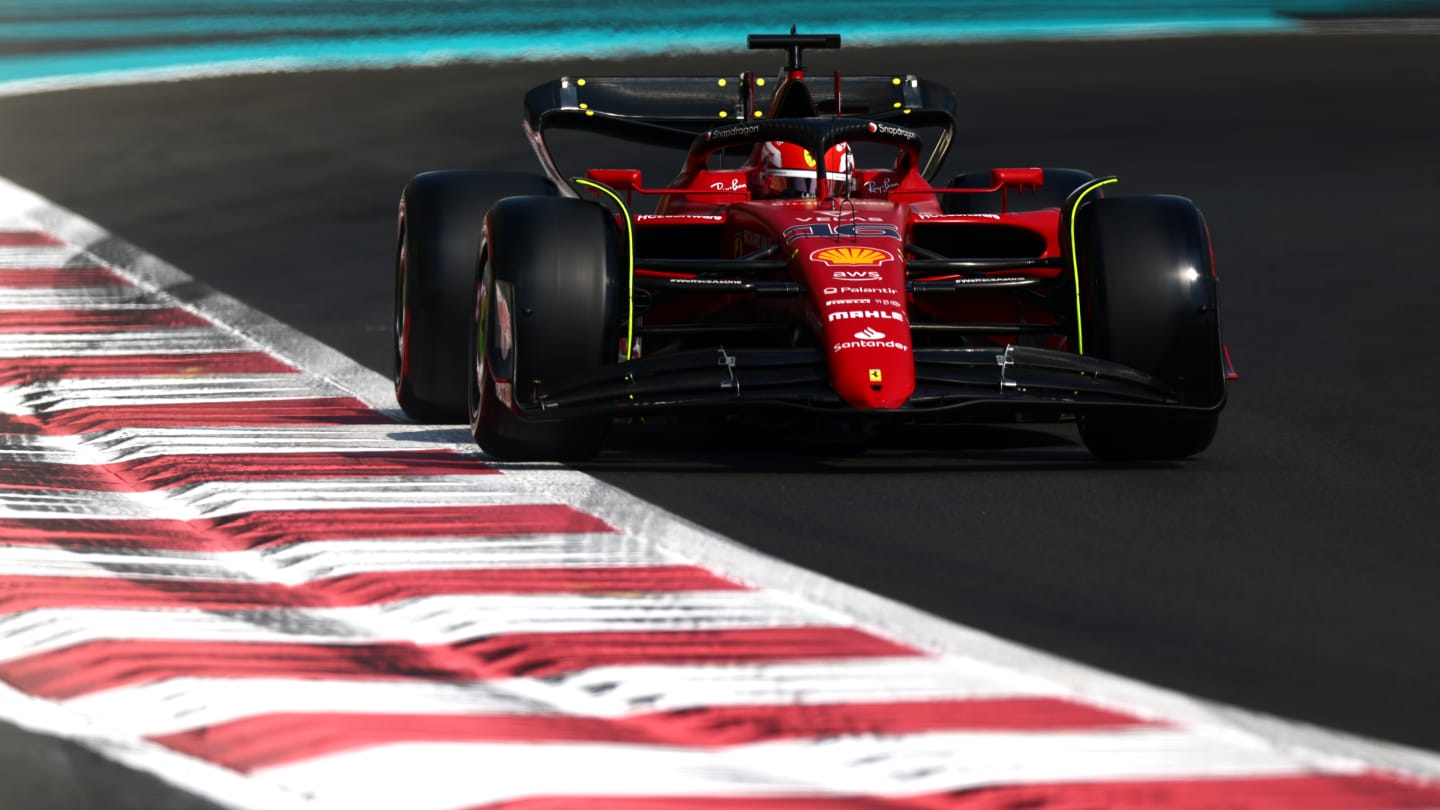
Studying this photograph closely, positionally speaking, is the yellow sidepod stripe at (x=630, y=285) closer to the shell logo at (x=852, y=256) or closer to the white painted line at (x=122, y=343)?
the shell logo at (x=852, y=256)

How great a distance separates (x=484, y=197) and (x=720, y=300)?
39.4 inches

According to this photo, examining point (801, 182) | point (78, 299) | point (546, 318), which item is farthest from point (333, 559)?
point (78, 299)

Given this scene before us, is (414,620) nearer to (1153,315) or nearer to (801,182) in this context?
(1153,315)

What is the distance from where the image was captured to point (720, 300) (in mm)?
8391

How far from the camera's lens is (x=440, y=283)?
858cm

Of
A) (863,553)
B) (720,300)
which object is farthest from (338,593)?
(720,300)

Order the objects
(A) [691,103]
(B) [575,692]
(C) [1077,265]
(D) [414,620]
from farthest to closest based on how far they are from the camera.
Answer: (A) [691,103] < (C) [1077,265] < (D) [414,620] < (B) [575,692]

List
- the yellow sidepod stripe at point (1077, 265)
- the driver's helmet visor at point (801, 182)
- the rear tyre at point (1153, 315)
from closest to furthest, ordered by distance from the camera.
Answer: the rear tyre at point (1153, 315), the yellow sidepod stripe at point (1077, 265), the driver's helmet visor at point (801, 182)

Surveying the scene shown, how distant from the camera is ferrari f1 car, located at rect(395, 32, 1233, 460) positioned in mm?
7258

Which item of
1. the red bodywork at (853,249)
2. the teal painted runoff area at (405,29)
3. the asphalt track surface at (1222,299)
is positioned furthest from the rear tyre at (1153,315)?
the teal painted runoff area at (405,29)

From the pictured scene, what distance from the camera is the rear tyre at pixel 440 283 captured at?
858cm

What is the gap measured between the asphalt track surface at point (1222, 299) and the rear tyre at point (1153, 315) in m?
0.13

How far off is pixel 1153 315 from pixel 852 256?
992 millimetres

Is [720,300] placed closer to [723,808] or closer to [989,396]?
[989,396]
